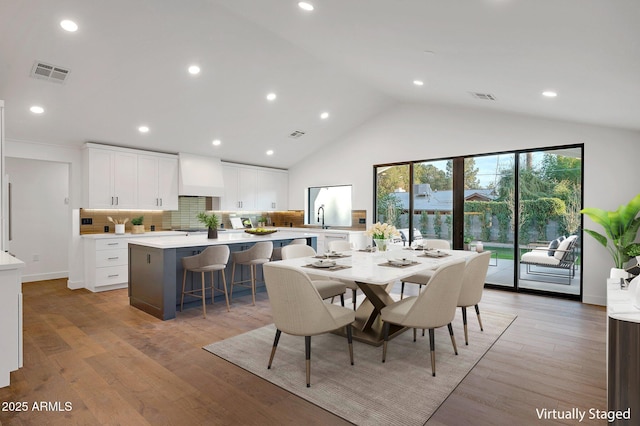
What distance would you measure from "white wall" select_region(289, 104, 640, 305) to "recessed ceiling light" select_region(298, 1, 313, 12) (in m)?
3.74

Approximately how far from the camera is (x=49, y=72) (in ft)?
13.3

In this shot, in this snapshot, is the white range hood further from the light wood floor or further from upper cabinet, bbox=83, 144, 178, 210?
the light wood floor

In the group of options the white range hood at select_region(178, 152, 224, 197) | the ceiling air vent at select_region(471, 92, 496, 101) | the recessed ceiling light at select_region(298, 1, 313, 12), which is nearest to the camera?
the recessed ceiling light at select_region(298, 1, 313, 12)

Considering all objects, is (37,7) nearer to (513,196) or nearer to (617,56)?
(617,56)

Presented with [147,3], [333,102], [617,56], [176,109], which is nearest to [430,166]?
[333,102]

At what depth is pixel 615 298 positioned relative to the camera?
2.10 metres

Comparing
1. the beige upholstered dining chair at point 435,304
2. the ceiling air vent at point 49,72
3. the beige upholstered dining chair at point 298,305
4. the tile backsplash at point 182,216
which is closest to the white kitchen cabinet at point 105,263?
the tile backsplash at point 182,216

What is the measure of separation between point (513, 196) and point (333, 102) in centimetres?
336

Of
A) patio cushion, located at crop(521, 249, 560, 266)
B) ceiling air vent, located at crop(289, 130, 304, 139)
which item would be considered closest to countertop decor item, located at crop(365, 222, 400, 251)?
patio cushion, located at crop(521, 249, 560, 266)

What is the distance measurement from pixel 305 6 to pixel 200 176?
459 cm

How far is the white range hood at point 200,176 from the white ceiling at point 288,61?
52 cm

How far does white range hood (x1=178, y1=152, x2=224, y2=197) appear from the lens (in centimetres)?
684

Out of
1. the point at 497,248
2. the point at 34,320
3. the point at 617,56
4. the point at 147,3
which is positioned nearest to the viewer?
the point at 617,56

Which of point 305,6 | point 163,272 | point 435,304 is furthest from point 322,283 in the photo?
point 305,6
